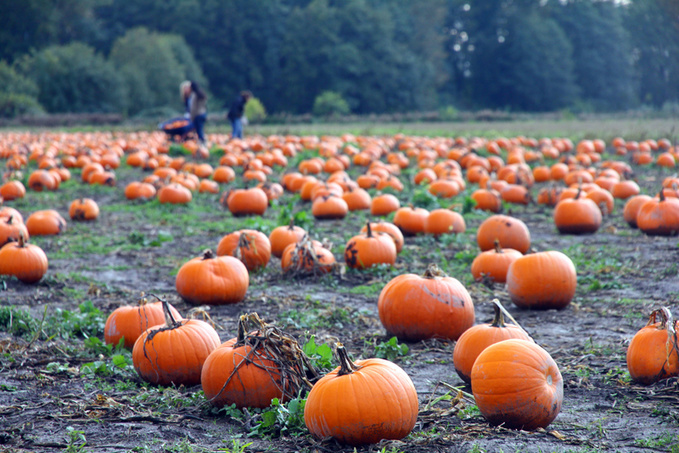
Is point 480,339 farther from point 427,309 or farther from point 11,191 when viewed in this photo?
point 11,191

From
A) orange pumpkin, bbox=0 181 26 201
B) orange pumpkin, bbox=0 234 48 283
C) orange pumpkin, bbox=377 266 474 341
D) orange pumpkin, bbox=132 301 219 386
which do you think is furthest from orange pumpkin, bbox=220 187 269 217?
orange pumpkin, bbox=132 301 219 386

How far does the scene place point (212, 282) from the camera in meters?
5.34

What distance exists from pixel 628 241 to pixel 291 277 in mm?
4046

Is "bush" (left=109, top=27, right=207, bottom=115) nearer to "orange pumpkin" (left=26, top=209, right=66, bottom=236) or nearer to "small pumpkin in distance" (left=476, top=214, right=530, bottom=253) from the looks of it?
"orange pumpkin" (left=26, top=209, right=66, bottom=236)

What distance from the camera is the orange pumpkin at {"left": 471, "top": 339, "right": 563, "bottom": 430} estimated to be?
2979 millimetres

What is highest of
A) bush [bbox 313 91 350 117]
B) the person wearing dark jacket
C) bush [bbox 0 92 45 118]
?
bush [bbox 313 91 350 117]

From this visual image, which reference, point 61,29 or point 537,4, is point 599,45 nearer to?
point 537,4

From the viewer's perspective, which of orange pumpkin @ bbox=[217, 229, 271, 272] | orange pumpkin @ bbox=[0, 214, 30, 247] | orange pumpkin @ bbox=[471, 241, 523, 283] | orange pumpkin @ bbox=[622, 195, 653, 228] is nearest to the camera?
orange pumpkin @ bbox=[471, 241, 523, 283]

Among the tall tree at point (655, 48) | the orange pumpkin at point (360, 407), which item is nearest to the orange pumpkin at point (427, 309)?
the orange pumpkin at point (360, 407)

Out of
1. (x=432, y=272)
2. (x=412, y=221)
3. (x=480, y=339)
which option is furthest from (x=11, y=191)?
(x=480, y=339)

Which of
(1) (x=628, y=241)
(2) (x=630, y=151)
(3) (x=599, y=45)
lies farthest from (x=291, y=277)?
(3) (x=599, y=45)

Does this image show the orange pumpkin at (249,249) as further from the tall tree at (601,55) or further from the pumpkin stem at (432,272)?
the tall tree at (601,55)

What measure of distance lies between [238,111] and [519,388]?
63.8 ft

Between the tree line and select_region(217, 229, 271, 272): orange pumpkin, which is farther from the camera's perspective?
the tree line
